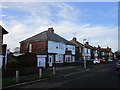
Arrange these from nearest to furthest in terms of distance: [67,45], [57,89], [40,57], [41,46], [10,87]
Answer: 1. [57,89]
2. [10,87]
3. [40,57]
4. [41,46]
5. [67,45]

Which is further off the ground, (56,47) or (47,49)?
(56,47)

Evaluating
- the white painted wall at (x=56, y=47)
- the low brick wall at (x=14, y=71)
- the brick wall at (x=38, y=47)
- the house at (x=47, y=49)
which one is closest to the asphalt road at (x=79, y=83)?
the low brick wall at (x=14, y=71)

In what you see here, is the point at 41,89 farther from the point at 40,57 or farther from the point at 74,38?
the point at 74,38

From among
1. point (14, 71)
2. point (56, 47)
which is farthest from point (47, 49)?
point (14, 71)

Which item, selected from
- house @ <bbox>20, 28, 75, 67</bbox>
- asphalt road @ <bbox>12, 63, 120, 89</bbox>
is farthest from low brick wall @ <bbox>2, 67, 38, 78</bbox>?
house @ <bbox>20, 28, 75, 67</bbox>

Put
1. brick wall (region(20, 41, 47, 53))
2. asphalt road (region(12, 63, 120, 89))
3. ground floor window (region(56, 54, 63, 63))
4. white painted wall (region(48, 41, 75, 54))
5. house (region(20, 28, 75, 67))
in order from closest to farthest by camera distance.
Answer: asphalt road (region(12, 63, 120, 89))
house (region(20, 28, 75, 67))
brick wall (region(20, 41, 47, 53))
white painted wall (region(48, 41, 75, 54))
ground floor window (region(56, 54, 63, 63))

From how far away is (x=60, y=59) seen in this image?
31.3 m

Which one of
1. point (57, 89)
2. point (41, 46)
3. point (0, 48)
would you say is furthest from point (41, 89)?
point (41, 46)

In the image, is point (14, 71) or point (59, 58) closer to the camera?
point (14, 71)

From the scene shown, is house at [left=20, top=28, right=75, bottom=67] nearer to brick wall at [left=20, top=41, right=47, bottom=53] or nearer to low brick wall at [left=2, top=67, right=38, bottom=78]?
brick wall at [left=20, top=41, right=47, bottom=53]

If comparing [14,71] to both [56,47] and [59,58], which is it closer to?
[56,47]

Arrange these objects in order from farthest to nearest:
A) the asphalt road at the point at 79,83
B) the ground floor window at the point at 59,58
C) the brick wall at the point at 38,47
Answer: the ground floor window at the point at 59,58, the brick wall at the point at 38,47, the asphalt road at the point at 79,83

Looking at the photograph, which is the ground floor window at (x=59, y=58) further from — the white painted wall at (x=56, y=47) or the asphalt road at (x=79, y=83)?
the asphalt road at (x=79, y=83)

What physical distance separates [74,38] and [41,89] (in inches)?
1607
